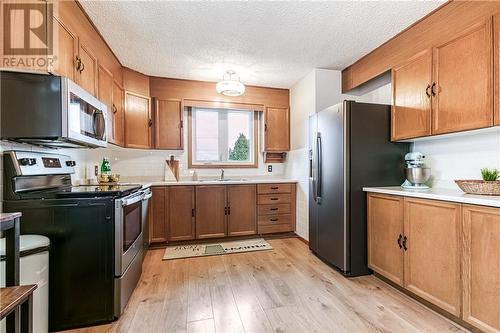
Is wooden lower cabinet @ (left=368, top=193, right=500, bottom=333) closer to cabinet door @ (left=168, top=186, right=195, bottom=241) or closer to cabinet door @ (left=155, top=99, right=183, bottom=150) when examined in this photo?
cabinet door @ (left=168, top=186, right=195, bottom=241)

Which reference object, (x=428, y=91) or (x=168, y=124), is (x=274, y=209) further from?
(x=428, y=91)

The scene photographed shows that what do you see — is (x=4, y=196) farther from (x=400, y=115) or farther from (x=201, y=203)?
(x=400, y=115)

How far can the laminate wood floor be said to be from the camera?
5.30 feet

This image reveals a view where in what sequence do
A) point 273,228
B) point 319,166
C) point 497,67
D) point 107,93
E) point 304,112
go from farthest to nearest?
point 273,228 < point 304,112 < point 319,166 < point 107,93 < point 497,67

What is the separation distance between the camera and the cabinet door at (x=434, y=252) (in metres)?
1.60

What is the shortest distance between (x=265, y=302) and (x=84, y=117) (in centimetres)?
205

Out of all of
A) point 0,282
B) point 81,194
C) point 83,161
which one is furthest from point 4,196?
point 83,161

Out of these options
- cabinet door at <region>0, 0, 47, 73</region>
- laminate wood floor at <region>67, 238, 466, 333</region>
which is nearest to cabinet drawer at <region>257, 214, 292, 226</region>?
laminate wood floor at <region>67, 238, 466, 333</region>

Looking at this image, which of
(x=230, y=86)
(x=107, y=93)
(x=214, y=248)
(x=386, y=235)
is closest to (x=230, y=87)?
(x=230, y=86)

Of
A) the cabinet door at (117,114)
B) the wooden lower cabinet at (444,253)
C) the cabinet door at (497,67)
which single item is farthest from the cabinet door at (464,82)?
the cabinet door at (117,114)

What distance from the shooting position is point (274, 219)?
11.9ft

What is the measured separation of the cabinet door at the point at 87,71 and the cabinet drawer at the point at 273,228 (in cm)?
268

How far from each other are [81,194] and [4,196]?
0.45 metres

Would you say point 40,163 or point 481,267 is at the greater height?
point 40,163
